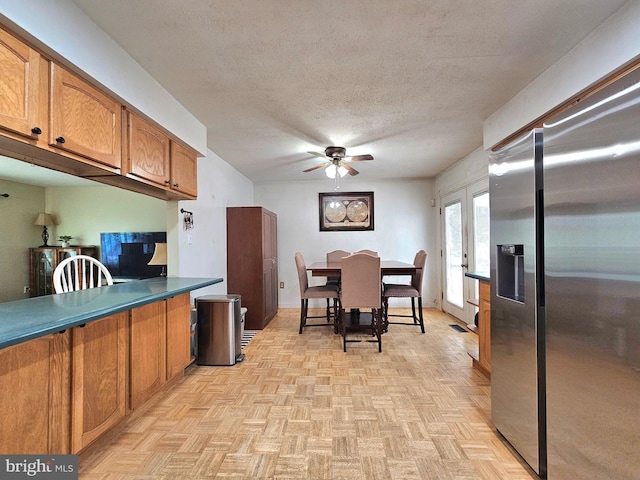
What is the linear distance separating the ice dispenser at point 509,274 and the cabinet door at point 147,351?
2207mm

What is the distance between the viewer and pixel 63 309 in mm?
1477

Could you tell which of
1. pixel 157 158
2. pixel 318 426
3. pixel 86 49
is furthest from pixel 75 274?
pixel 318 426

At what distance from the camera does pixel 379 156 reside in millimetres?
4156

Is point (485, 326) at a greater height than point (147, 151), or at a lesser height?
lesser

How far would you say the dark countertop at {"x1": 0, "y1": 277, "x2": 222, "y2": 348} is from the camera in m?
1.12

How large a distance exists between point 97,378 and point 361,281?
2390 millimetres

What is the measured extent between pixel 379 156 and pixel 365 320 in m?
2.22

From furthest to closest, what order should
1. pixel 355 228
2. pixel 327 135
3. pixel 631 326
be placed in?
pixel 355 228, pixel 327 135, pixel 631 326

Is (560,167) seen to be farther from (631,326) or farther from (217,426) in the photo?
(217,426)

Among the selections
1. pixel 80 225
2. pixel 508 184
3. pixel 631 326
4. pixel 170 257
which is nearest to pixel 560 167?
pixel 508 184

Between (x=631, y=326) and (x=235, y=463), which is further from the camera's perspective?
(x=235, y=463)

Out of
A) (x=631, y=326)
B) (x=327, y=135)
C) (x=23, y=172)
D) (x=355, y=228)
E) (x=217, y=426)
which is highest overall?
(x=327, y=135)

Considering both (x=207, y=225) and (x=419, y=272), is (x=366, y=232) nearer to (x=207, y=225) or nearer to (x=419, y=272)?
(x=419, y=272)

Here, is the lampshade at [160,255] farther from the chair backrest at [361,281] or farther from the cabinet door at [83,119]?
the chair backrest at [361,281]
